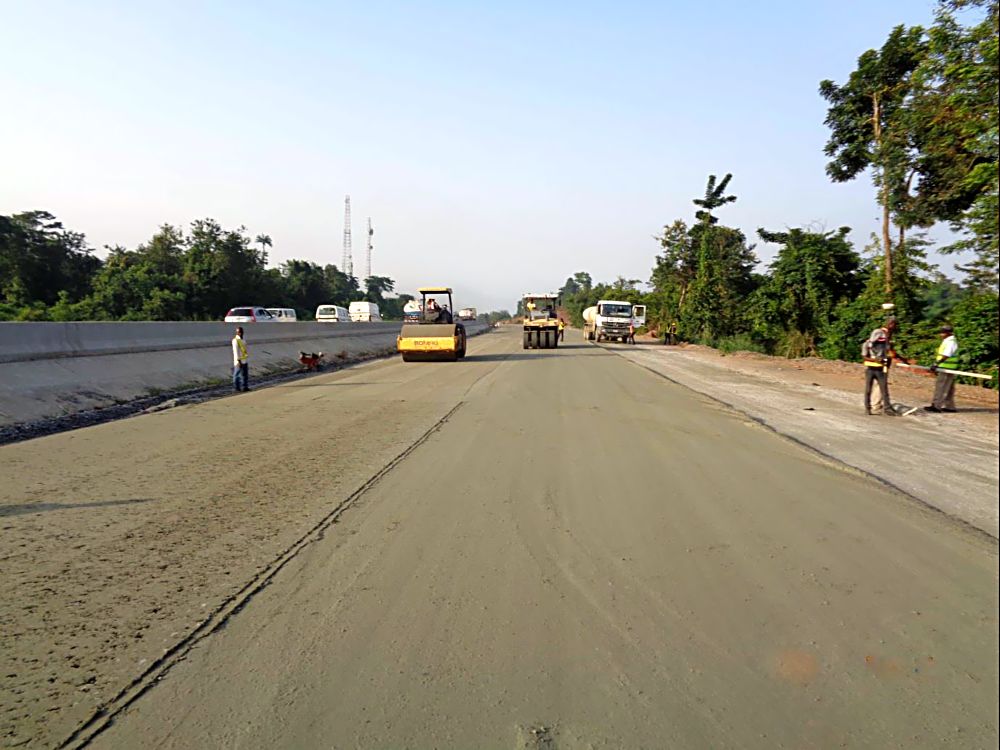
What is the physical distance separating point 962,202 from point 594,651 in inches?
767

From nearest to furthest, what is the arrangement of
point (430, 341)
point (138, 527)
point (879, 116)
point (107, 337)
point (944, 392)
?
point (138, 527) → point (944, 392) → point (107, 337) → point (879, 116) → point (430, 341)

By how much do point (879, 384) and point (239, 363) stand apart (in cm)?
1415

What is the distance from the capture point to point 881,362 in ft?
36.8

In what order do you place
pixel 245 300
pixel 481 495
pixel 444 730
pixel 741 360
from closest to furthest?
pixel 444 730
pixel 481 495
pixel 741 360
pixel 245 300

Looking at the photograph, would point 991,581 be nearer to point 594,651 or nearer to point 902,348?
point 594,651

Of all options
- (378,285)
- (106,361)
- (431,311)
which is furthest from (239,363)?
(378,285)

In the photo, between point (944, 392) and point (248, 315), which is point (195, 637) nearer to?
point (944, 392)

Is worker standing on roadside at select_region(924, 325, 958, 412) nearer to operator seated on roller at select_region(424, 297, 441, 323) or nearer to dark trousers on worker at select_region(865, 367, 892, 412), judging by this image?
dark trousers on worker at select_region(865, 367, 892, 412)

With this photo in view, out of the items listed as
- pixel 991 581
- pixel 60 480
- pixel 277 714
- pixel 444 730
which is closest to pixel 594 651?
pixel 444 730

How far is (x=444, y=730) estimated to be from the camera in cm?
296

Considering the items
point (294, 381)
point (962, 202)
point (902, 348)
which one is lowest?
point (294, 381)

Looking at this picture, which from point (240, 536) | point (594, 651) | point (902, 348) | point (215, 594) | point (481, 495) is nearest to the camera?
point (594, 651)

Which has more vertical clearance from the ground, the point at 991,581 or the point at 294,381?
the point at 991,581

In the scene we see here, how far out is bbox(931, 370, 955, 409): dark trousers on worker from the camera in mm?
10578
